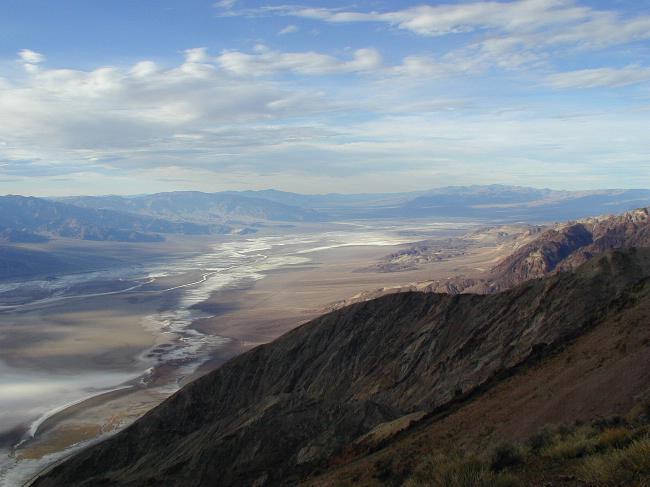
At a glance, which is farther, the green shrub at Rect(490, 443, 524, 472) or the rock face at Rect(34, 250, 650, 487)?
the rock face at Rect(34, 250, 650, 487)

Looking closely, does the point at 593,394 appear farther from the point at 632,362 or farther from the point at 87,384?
the point at 87,384

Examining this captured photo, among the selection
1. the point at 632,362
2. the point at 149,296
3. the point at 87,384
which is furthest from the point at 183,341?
the point at 632,362

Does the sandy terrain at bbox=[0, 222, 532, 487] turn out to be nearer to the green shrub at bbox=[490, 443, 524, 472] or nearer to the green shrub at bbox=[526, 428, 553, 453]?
the green shrub at bbox=[526, 428, 553, 453]

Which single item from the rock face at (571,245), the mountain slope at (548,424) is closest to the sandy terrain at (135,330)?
the rock face at (571,245)

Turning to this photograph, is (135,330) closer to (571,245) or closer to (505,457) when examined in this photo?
(571,245)

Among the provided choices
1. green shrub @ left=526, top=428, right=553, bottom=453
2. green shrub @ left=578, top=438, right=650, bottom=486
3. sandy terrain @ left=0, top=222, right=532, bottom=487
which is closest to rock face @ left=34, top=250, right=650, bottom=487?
green shrub @ left=526, top=428, right=553, bottom=453
